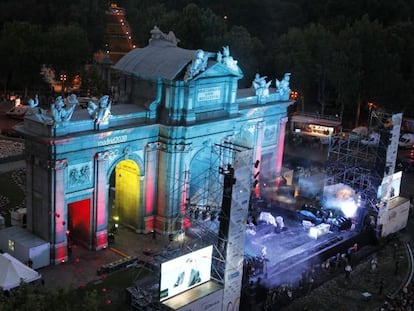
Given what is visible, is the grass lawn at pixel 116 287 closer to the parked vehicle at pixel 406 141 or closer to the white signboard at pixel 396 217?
the white signboard at pixel 396 217

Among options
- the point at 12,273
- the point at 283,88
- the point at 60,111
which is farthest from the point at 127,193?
the point at 283,88

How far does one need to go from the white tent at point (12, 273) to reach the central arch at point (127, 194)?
11408mm

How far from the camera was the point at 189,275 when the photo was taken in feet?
109

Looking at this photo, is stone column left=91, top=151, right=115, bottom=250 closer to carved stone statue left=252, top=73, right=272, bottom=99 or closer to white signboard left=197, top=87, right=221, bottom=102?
white signboard left=197, top=87, right=221, bottom=102

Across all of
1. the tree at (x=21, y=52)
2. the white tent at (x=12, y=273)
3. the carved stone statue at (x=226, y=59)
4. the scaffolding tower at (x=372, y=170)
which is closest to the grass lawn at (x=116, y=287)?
the white tent at (x=12, y=273)

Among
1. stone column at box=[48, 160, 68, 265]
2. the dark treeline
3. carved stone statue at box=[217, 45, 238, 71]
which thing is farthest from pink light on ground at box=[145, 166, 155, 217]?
the dark treeline

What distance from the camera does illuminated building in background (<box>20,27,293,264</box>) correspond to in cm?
3953

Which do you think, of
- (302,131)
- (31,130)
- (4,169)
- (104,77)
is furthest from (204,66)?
(104,77)

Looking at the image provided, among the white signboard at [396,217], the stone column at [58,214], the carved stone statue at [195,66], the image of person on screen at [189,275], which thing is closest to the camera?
the image of person on screen at [189,275]

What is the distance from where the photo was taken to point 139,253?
4303cm

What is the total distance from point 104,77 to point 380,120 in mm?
48586

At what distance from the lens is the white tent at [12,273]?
3419cm

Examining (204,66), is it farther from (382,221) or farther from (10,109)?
(10,109)

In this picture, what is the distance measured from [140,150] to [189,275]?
1345cm
